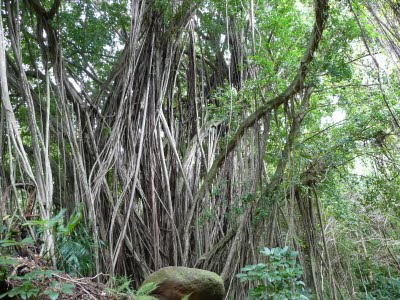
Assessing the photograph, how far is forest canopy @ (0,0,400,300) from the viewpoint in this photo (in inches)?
113

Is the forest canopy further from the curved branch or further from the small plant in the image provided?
the small plant

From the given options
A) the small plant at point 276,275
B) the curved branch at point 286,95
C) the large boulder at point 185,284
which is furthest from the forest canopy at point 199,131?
the small plant at point 276,275

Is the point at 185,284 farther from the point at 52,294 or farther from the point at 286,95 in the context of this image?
the point at 286,95

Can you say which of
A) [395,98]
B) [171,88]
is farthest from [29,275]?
[171,88]

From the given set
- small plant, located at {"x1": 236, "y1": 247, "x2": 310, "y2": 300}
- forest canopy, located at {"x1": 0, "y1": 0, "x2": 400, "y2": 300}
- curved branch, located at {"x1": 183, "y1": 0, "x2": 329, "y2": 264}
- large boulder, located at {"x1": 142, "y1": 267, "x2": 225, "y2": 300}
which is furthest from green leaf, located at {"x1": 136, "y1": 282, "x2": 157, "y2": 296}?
curved branch, located at {"x1": 183, "y1": 0, "x2": 329, "y2": 264}

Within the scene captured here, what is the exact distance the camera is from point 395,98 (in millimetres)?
2932

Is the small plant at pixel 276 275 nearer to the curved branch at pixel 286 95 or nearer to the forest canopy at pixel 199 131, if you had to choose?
the forest canopy at pixel 199 131

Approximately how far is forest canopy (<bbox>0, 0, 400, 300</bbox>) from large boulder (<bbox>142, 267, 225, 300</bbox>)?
28 centimetres

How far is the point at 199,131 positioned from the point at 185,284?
1.92 meters

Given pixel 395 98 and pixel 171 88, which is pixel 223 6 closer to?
pixel 171 88

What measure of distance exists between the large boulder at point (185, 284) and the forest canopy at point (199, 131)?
0.93ft

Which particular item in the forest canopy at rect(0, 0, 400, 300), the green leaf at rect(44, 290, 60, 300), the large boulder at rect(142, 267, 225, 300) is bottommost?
the large boulder at rect(142, 267, 225, 300)

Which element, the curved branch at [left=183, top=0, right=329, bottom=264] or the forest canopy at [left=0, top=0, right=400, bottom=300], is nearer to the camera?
the curved branch at [left=183, top=0, right=329, bottom=264]

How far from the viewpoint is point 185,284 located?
2.29 m
